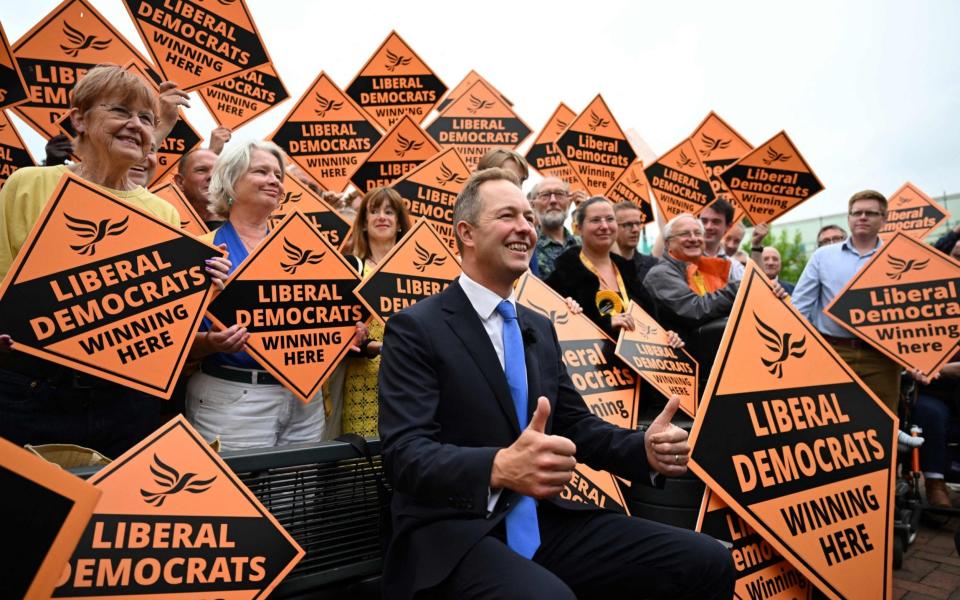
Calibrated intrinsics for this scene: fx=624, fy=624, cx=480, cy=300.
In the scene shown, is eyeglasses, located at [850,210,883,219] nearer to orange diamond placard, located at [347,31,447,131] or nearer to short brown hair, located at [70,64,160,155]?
orange diamond placard, located at [347,31,447,131]

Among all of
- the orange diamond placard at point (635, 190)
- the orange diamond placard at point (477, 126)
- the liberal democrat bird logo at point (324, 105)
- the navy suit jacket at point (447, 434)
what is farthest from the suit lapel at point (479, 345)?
the orange diamond placard at point (635, 190)

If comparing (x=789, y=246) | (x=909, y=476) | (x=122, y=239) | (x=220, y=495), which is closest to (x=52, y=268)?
(x=122, y=239)

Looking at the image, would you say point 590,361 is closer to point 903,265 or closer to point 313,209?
point 313,209

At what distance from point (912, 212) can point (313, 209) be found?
708cm

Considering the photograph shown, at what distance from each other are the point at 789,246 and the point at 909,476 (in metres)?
42.1

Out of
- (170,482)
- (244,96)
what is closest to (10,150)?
(244,96)

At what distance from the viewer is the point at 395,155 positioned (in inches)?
202

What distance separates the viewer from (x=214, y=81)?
15.4 ft

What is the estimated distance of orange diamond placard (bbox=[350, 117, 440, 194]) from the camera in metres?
5.09

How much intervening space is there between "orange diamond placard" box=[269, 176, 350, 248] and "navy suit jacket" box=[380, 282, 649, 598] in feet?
7.90

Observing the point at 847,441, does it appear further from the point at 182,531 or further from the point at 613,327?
the point at 182,531

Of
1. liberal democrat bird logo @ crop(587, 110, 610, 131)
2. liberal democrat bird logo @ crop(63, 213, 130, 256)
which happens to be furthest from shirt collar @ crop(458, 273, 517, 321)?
liberal democrat bird logo @ crop(587, 110, 610, 131)

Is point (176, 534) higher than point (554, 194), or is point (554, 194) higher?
point (554, 194)

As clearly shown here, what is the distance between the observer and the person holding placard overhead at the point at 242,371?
2.51m
